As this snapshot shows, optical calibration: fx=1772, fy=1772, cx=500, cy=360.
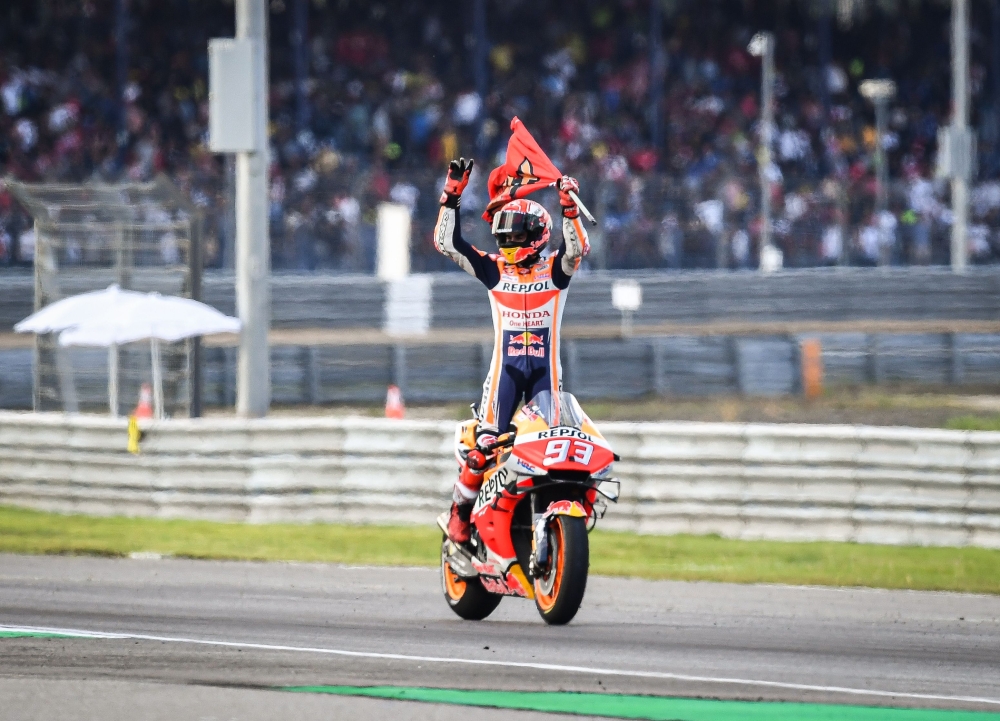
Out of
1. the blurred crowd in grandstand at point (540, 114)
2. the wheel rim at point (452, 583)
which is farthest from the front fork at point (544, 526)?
the blurred crowd in grandstand at point (540, 114)

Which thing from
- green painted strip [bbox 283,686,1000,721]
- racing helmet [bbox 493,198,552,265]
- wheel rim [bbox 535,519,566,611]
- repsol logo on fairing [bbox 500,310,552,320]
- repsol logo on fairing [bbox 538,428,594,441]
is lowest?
green painted strip [bbox 283,686,1000,721]

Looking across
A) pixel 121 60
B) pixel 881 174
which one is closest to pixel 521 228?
pixel 121 60

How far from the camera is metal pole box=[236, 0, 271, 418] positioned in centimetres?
1499

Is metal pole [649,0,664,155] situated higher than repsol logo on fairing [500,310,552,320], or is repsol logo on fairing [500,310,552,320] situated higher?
metal pole [649,0,664,155]

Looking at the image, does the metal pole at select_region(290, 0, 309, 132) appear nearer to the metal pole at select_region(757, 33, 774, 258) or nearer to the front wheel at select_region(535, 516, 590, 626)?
the metal pole at select_region(757, 33, 774, 258)

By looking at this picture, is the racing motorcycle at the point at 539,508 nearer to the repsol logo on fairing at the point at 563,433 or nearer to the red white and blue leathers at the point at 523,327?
the repsol logo on fairing at the point at 563,433

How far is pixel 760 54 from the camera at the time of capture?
109 ft

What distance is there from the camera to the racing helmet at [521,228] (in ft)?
27.2

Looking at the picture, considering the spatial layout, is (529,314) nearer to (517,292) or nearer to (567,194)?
(517,292)

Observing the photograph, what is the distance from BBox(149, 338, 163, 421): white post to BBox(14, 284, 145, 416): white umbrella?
0.33 metres

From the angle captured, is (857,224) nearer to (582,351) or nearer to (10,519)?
(582,351)

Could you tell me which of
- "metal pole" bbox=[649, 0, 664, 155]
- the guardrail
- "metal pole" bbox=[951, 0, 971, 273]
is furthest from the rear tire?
"metal pole" bbox=[649, 0, 664, 155]

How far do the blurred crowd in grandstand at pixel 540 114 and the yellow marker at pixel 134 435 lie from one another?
11473 millimetres

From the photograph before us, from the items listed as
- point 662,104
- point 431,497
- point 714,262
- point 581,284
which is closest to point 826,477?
point 431,497
